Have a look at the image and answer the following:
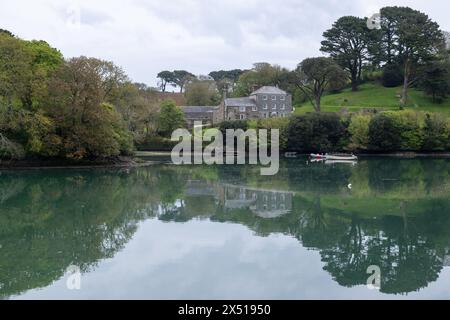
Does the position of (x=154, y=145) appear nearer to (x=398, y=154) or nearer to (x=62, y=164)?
(x=62, y=164)

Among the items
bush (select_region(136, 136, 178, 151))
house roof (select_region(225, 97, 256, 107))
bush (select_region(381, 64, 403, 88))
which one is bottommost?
bush (select_region(136, 136, 178, 151))

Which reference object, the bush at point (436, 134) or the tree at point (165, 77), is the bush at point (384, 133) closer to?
the bush at point (436, 134)

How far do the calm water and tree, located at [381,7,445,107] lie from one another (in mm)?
44817

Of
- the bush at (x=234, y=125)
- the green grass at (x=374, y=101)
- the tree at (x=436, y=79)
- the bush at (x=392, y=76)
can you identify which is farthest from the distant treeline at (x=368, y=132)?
the bush at (x=392, y=76)

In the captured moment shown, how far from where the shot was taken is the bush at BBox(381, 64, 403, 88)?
88.3 metres

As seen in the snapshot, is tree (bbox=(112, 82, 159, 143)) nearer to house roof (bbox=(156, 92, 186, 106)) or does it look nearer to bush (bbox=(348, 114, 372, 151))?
bush (bbox=(348, 114, 372, 151))

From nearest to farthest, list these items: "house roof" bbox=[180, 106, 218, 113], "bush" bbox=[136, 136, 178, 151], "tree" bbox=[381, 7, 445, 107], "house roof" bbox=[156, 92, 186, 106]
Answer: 1. "bush" bbox=[136, 136, 178, 151]
2. "tree" bbox=[381, 7, 445, 107]
3. "house roof" bbox=[180, 106, 218, 113]
4. "house roof" bbox=[156, 92, 186, 106]

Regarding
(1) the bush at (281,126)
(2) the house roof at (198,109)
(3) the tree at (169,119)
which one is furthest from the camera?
(2) the house roof at (198,109)

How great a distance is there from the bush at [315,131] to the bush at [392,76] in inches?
1101

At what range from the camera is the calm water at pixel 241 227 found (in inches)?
528

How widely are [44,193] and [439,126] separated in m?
53.8

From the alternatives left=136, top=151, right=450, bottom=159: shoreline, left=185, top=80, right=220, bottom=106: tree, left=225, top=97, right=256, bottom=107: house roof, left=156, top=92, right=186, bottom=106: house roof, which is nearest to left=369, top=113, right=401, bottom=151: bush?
left=136, top=151, right=450, bottom=159: shoreline
